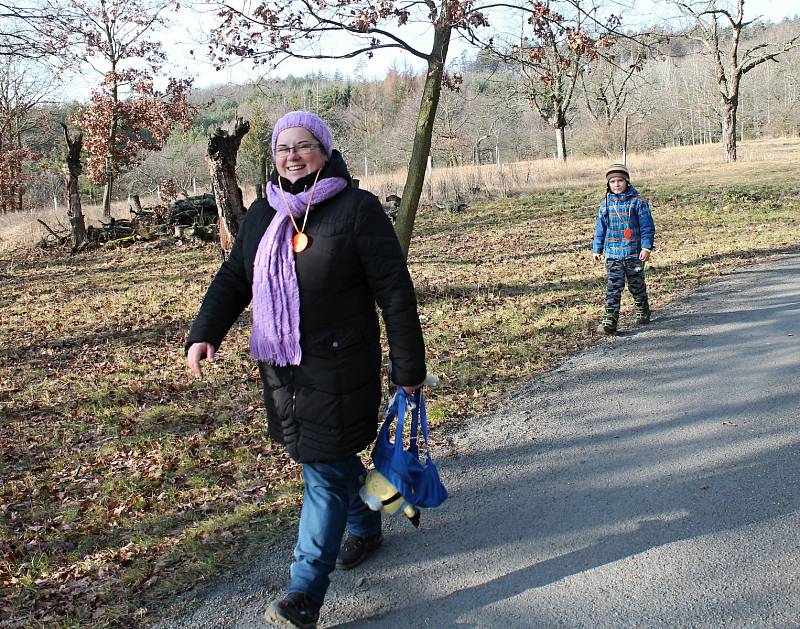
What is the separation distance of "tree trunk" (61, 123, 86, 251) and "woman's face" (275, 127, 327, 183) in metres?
18.6

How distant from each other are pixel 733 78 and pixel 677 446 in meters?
35.9

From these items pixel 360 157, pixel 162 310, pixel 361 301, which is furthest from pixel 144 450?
pixel 360 157

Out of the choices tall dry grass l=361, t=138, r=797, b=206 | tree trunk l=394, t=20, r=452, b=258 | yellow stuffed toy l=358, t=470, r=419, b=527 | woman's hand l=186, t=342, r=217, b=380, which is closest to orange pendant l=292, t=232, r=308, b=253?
woman's hand l=186, t=342, r=217, b=380

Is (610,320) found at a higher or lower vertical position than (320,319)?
lower

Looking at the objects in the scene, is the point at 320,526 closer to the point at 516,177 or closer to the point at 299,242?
the point at 299,242

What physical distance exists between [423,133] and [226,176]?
437cm

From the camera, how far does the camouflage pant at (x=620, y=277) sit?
7.74 m

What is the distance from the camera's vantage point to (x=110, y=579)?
3.80m

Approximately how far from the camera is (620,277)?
779 centimetres

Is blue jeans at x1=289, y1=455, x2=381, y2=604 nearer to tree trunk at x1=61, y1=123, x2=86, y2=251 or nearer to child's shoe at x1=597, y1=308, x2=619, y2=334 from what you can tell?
child's shoe at x1=597, y1=308, x2=619, y2=334

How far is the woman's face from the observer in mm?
3021

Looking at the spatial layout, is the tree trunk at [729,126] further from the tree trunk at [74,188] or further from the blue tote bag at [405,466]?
the blue tote bag at [405,466]

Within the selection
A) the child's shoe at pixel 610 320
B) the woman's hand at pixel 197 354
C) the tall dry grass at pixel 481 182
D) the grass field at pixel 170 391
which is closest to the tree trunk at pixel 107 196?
the tall dry grass at pixel 481 182

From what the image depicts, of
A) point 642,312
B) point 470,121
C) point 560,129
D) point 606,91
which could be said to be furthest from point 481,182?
point 470,121
